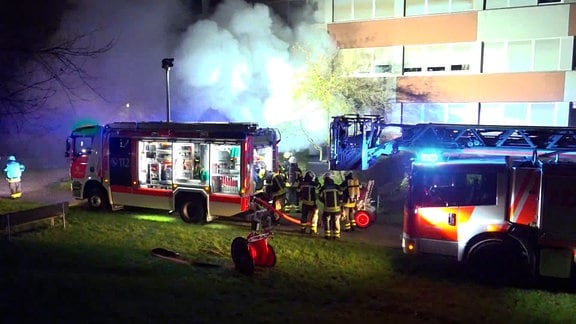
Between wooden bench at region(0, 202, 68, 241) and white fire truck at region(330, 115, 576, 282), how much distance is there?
736 cm

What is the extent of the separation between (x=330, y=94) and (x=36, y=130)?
57.4ft

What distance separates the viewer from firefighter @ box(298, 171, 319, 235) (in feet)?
35.8

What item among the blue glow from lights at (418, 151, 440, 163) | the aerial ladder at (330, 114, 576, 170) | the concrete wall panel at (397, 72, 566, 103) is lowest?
the blue glow from lights at (418, 151, 440, 163)

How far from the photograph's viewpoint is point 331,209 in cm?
1049

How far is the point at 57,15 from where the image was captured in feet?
51.9


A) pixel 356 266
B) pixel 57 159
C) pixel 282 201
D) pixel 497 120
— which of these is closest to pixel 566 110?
pixel 497 120

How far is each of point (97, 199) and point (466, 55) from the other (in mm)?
15294

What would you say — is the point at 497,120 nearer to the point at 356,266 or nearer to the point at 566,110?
the point at 566,110

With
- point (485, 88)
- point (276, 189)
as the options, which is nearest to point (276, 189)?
point (276, 189)

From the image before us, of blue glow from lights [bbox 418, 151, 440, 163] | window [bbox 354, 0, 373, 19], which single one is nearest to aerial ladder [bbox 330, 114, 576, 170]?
blue glow from lights [bbox 418, 151, 440, 163]

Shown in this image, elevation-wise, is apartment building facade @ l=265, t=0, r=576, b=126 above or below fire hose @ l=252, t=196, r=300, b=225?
above

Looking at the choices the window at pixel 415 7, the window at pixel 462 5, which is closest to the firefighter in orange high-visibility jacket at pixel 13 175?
the window at pixel 415 7

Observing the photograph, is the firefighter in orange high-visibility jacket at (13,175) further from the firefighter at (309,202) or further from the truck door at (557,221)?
the truck door at (557,221)

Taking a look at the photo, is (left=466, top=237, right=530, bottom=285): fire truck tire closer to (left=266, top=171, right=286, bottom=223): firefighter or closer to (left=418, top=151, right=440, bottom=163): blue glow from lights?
(left=418, top=151, right=440, bottom=163): blue glow from lights
